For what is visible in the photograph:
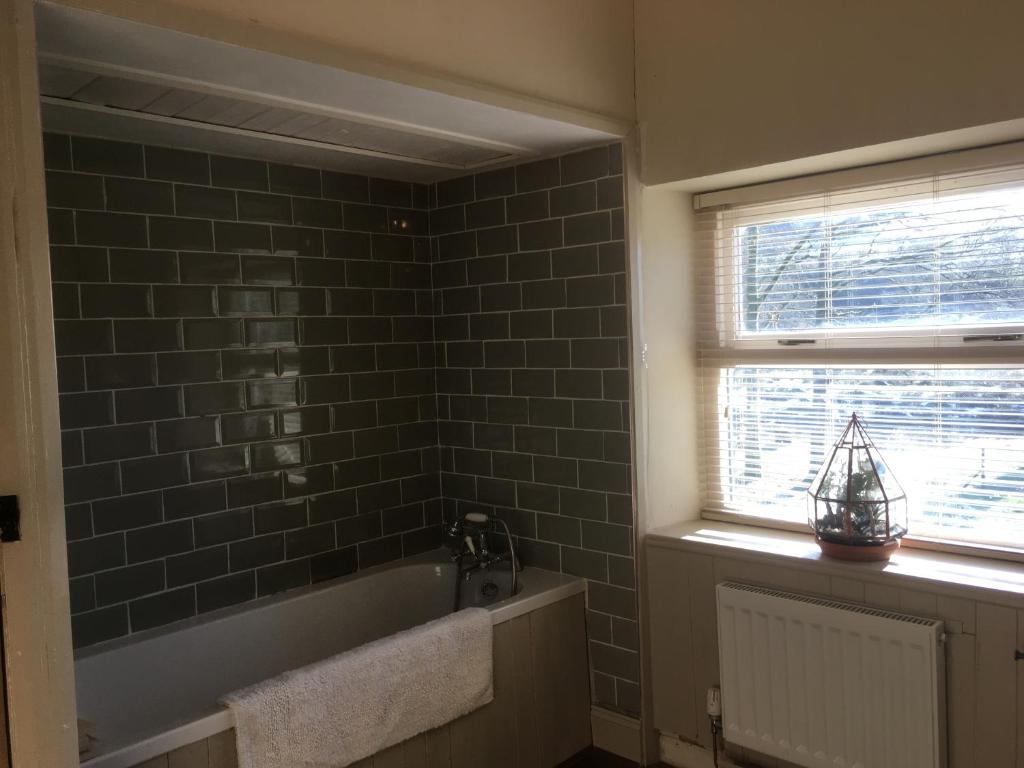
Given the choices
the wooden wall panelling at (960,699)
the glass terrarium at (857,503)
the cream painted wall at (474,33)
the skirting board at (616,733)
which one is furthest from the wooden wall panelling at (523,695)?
the cream painted wall at (474,33)

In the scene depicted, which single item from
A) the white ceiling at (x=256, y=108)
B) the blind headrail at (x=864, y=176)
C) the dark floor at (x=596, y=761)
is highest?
the white ceiling at (x=256, y=108)

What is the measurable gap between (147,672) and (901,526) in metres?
2.40

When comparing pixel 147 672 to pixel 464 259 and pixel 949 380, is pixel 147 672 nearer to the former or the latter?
pixel 464 259

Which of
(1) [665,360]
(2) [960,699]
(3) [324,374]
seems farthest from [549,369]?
(2) [960,699]

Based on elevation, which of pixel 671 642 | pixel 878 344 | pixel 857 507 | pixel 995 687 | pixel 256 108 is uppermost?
pixel 256 108

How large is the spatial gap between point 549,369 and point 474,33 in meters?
1.27

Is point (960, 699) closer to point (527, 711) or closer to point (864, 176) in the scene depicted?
point (527, 711)

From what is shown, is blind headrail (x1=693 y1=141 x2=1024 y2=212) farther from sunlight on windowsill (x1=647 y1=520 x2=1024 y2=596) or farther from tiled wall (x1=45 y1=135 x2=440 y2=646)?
tiled wall (x1=45 y1=135 x2=440 y2=646)

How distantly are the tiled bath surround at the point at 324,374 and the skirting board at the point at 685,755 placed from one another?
0.17 m

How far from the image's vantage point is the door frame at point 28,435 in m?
1.69

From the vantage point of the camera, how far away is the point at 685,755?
3006mm

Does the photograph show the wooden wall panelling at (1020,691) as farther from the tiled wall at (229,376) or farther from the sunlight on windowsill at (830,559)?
the tiled wall at (229,376)

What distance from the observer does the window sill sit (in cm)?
232

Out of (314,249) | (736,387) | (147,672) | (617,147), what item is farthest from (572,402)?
(147,672)
